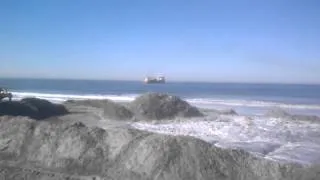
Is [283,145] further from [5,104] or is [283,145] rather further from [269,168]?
[5,104]

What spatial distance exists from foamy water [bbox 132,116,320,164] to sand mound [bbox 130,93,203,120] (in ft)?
6.27

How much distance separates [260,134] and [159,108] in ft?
24.5

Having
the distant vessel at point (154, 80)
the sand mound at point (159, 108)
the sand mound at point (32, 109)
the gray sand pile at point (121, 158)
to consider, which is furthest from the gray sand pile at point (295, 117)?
the distant vessel at point (154, 80)

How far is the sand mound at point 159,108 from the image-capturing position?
23297mm

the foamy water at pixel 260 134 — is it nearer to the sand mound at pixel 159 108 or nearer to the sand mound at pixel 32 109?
the sand mound at pixel 159 108

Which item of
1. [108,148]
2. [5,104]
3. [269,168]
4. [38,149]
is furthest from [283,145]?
[5,104]

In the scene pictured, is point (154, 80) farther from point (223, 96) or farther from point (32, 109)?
point (32, 109)

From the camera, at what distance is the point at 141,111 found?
23500mm

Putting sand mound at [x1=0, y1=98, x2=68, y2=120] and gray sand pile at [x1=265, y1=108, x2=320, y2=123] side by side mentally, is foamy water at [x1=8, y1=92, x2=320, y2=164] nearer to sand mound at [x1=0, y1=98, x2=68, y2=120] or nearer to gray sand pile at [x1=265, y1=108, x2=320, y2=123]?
gray sand pile at [x1=265, y1=108, x2=320, y2=123]

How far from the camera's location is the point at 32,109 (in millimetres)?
23391

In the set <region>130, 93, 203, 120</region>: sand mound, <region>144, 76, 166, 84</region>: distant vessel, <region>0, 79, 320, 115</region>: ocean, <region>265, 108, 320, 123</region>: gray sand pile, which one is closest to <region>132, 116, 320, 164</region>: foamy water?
<region>265, 108, 320, 123</region>: gray sand pile

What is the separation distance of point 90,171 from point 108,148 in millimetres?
824

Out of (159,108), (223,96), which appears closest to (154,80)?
(223,96)

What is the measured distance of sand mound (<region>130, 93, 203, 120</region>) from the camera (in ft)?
76.4
